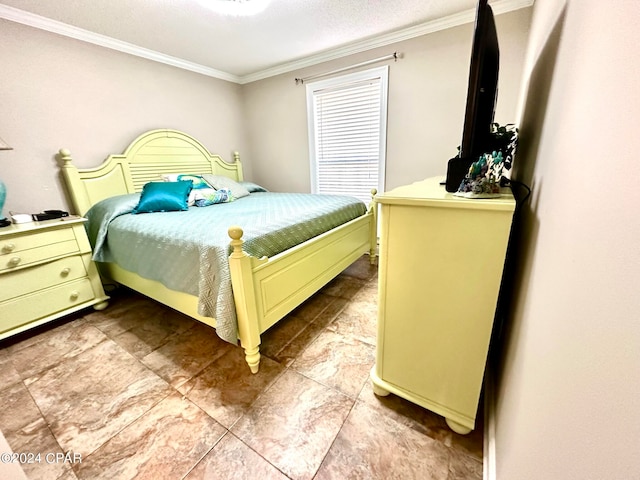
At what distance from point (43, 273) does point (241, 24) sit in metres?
2.55

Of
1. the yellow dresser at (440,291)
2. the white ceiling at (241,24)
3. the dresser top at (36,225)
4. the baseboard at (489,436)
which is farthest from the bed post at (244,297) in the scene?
the white ceiling at (241,24)

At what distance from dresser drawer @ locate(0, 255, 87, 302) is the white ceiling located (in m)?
1.91

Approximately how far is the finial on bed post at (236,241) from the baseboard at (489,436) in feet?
4.24

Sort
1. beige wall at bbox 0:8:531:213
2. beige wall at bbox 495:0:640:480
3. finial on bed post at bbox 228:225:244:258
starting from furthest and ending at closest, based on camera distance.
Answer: beige wall at bbox 0:8:531:213
finial on bed post at bbox 228:225:244:258
beige wall at bbox 495:0:640:480

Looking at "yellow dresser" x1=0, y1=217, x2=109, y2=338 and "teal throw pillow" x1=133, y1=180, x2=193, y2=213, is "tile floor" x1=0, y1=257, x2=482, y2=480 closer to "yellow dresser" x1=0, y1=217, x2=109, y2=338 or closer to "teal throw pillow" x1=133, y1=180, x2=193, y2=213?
"yellow dresser" x1=0, y1=217, x2=109, y2=338

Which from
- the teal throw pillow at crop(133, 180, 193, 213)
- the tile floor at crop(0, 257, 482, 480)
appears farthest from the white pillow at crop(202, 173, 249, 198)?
the tile floor at crop(0, 257, 482, 480)

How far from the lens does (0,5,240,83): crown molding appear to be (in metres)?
1.96

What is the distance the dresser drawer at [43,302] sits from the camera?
1735 millimetres

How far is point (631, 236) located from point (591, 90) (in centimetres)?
37

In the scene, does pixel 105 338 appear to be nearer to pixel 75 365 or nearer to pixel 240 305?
pixel 75 365

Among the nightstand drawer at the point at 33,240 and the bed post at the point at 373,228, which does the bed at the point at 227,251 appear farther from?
the nightstand drawer at the point at 33,240

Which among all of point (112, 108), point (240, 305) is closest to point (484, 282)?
point (240, 305)

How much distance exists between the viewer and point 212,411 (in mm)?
1249

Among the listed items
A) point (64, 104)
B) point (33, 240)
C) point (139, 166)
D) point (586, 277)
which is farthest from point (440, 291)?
point (64, 104)
